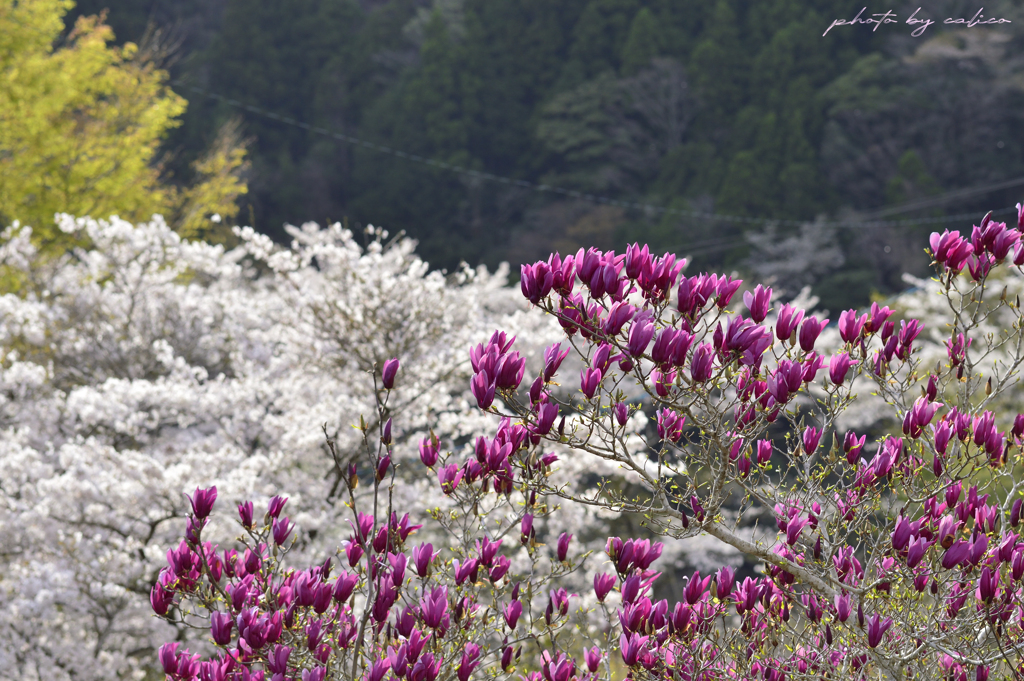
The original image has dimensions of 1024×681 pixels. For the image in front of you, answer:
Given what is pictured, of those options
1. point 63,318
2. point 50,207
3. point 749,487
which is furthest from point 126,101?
point 749,487

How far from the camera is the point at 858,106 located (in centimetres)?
2103

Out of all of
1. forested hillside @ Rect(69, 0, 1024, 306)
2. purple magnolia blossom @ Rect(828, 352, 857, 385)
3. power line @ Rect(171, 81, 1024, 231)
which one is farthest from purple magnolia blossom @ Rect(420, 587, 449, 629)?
forested hillside @ Rect(69, 0, 1024, 306)

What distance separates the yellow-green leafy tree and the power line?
5793 mm

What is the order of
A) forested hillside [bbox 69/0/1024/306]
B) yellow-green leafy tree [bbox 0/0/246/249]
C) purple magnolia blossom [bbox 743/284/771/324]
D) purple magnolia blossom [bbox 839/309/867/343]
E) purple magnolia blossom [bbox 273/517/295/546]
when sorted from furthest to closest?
forested hillside [bbox 69/0/1024/306] < yellow-green leafy tree [bbox 0/0/246/249] < purple magnolia blossom [bbox 273/517/295/546] < purple magnolia blossom [bbox 839/309/867/343] < purple magnolia blossom [bbox 743/284/771/324]

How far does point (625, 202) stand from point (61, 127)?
54.8 feet

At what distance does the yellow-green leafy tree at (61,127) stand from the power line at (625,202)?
19.0 feet

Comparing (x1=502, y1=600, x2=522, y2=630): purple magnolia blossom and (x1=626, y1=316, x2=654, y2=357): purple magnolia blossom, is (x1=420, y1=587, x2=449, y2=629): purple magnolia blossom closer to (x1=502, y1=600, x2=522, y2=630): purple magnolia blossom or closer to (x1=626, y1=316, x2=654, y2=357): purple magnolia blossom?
(x1=502, y1=600, x2=522, y2=630): purple magnolia blossom

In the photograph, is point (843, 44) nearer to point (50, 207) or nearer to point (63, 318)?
point (50, 207)

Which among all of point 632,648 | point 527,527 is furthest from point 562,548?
point 632,648

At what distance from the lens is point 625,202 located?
23.4m

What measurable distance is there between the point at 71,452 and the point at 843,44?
24.5 m

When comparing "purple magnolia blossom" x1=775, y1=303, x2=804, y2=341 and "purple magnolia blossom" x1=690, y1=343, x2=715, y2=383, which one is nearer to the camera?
"purple magnolia blossom" x1=690, y1=343, x2=715, y2=383

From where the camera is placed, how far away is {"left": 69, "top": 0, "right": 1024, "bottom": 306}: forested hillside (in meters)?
20.2

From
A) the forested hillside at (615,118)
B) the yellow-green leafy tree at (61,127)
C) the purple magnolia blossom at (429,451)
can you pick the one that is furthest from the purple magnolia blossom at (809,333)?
the forested hillside at (615,118)
